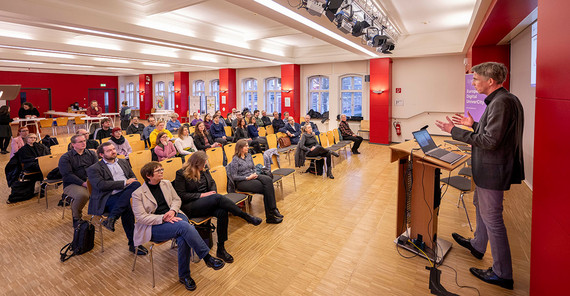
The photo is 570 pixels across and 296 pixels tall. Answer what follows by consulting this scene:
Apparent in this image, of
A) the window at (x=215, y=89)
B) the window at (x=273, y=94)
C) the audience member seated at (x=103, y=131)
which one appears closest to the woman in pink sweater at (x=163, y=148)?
the audience member seated at (x=103, y=131)

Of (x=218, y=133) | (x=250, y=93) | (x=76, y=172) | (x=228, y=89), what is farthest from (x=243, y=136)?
(x=250, y=93)

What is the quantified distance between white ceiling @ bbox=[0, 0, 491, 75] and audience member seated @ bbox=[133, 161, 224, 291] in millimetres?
2963

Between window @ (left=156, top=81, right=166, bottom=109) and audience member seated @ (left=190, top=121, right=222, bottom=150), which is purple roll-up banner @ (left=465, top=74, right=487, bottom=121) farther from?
window @ (left=156, top=81, right=166, bottom=109)

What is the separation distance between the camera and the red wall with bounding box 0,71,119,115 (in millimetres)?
18156

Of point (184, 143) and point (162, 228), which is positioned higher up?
point (184, 143)

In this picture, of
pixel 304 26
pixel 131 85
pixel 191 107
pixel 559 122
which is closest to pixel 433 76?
pixel 304 26

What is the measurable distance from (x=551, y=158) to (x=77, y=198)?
5.04 metres

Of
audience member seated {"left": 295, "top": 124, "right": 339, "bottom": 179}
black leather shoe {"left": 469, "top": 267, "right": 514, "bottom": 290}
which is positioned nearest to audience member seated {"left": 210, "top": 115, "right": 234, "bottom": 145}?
audience member seated {"left": 295, "top": 124, "right": 339, "bottom": 179}

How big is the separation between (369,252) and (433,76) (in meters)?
9.53

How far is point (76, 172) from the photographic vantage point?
450cm

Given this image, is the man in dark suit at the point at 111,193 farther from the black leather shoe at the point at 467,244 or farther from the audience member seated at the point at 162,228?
the black leather shoe at the point at 467,244

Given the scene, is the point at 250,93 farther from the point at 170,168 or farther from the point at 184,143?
the point at 170,168

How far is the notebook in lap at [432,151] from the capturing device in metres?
2.74

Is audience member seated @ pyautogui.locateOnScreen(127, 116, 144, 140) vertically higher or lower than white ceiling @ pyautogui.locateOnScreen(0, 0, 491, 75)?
lower
